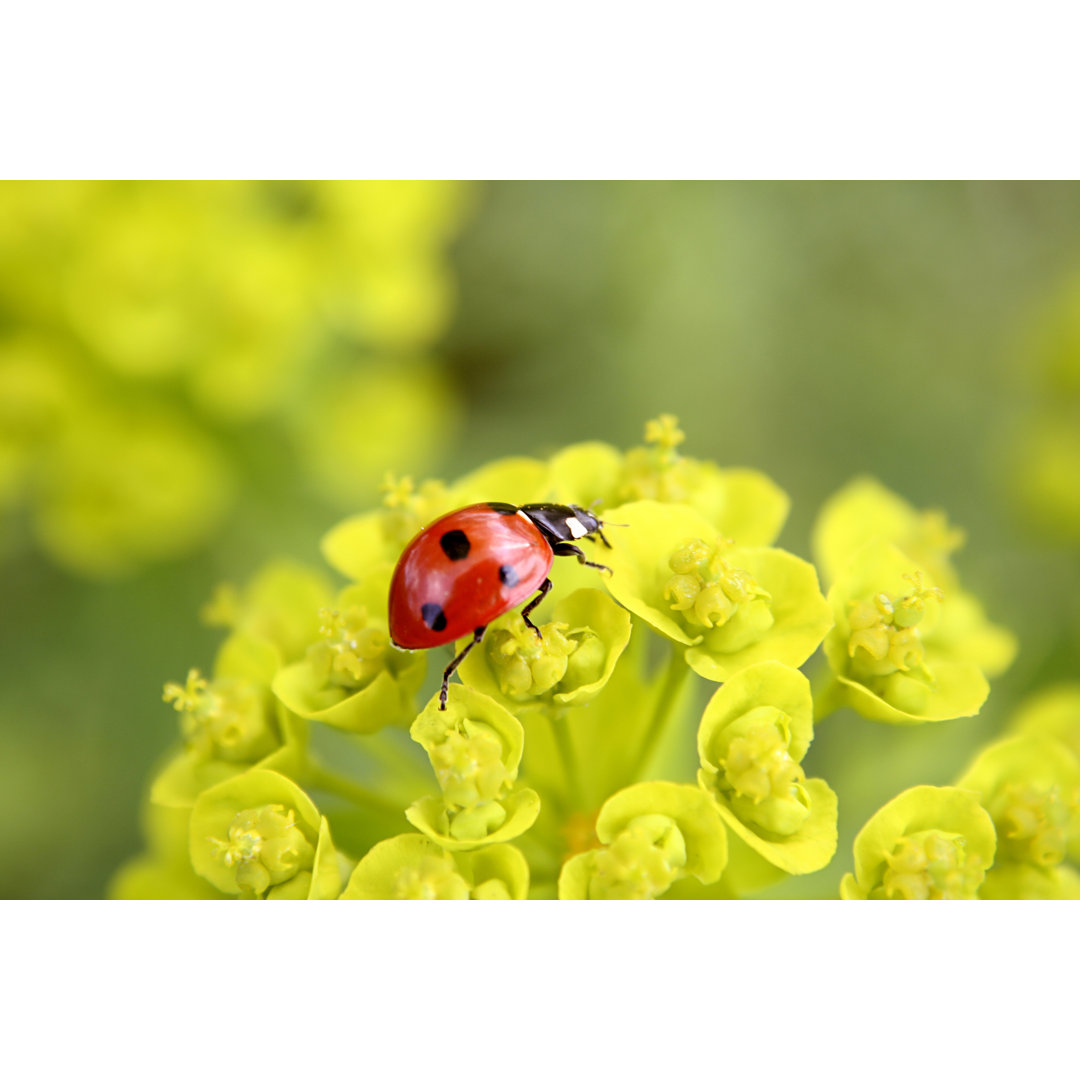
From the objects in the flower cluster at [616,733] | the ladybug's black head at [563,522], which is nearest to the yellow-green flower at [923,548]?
the flower cluster at [616,733]

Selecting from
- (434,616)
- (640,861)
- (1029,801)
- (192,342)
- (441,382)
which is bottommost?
(640,861)

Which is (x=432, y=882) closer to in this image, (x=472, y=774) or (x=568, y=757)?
(x=472, y=774)

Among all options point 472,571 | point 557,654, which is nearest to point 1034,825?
point 557,654

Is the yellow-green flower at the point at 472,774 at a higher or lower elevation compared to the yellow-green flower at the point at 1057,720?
lower

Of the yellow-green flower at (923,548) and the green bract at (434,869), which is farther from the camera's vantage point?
the yellow-green flower at (923,548)

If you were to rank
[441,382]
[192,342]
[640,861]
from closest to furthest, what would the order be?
1. [640,861]
2. [192,342]
3. [441,382]

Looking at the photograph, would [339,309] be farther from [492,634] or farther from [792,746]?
[792,746]

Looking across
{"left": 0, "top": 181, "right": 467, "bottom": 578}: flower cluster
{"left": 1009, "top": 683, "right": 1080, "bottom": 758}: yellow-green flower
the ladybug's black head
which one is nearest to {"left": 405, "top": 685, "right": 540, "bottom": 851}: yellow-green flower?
the ladybug's black head

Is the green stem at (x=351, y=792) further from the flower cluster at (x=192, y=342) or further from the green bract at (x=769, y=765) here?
the flower cluster at (x=192, y=342)
